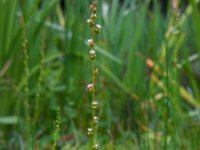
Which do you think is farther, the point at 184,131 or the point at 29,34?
the point at 29,34

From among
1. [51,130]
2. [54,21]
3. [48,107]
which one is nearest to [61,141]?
[51,130]

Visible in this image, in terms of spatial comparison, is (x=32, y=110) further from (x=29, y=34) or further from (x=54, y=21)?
(x=54, y=21)

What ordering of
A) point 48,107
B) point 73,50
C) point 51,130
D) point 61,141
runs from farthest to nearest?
point 73,50
point 48,107
point 51,130
point 61,141

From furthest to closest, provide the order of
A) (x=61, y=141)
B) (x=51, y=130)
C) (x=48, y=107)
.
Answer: (x=48, y=107), (x=51, y=130), (x=61, y=141)

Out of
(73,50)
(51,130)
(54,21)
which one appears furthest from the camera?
(54,21)

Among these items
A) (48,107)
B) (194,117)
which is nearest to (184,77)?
(194,117)

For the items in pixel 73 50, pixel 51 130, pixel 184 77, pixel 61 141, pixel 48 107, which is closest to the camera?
pixel 61 141

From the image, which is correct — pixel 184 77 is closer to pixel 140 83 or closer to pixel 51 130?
pixel 140 83

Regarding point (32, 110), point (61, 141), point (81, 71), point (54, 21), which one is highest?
point (54, 21)

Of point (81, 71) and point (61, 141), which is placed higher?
point (81, 71)
